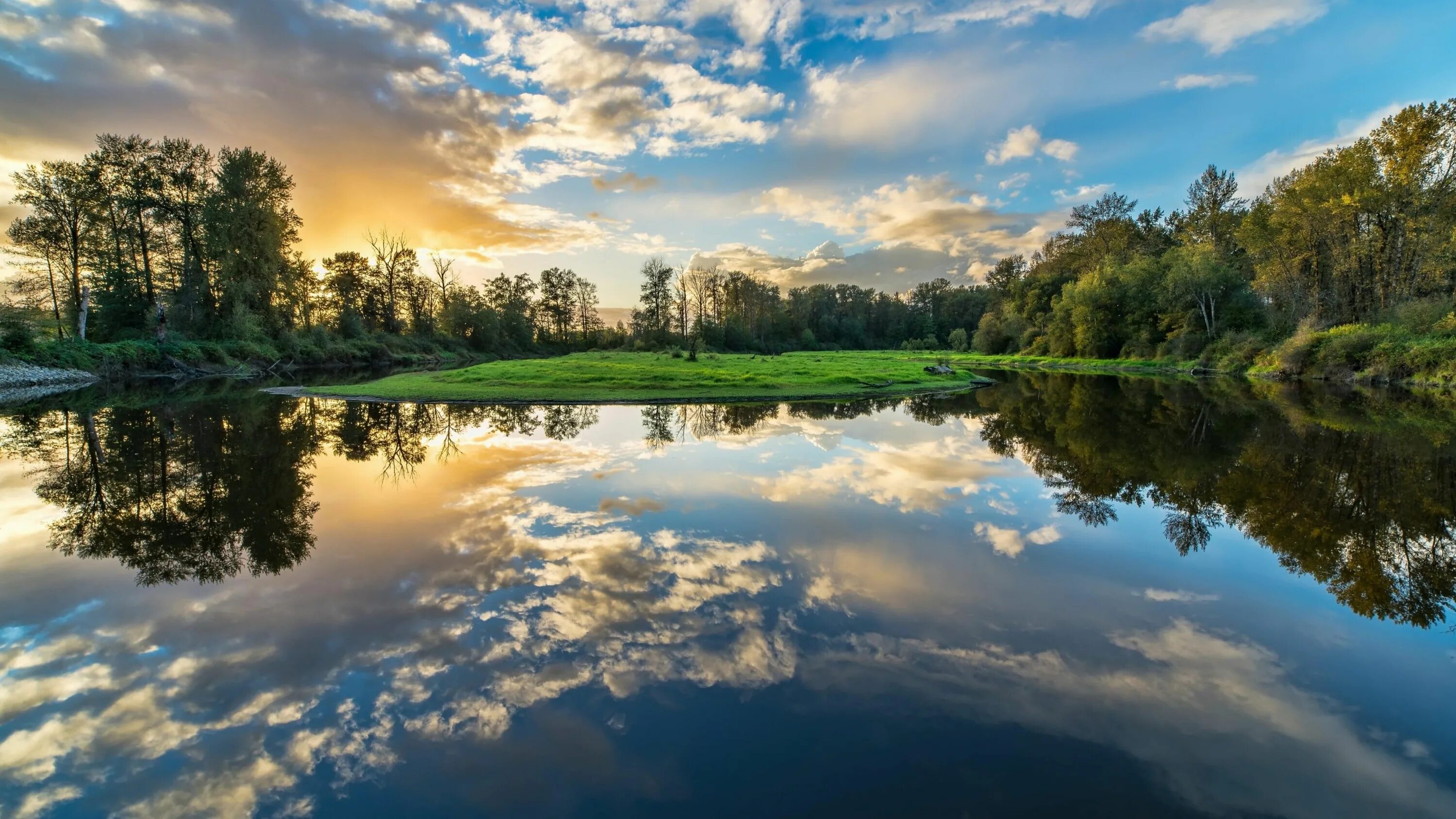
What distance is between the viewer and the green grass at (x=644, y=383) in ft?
89.9

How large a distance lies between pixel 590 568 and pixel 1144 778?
5912 millimetres

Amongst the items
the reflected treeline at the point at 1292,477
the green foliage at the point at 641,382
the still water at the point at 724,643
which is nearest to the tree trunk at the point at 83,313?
the green foliage at the point at 641,382

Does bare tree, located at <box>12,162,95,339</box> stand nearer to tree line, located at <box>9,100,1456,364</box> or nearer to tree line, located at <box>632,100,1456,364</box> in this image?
tree line, located at <box>9,100,1456,364</box>

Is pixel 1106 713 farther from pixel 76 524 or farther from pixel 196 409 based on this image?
pixel 196 409

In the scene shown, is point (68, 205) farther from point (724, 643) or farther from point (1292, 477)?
point (1292, 477)

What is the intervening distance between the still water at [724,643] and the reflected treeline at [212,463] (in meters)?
0.12

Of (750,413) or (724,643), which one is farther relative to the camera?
(750,413)

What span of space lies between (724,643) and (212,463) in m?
15.0

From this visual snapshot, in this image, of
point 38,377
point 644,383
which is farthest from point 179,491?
point 38,377

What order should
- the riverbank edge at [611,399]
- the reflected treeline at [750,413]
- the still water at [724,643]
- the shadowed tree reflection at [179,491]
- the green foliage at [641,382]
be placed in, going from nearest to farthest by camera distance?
the still water at [724,643], the shadowed tree reflection at [179,491], the reflected treeline at [750,413], the riverbank edge at [611,399], the green foliage at [641,382]

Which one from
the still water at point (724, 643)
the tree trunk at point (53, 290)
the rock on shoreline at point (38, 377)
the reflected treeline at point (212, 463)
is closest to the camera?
the still water at point (724, 643)

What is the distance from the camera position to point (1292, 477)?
12.3 meters

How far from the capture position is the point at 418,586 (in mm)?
6789

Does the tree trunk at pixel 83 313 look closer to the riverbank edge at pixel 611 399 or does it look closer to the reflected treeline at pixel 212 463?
the riverbank edge at pixel 611 399
